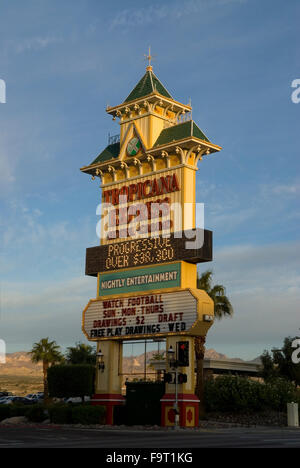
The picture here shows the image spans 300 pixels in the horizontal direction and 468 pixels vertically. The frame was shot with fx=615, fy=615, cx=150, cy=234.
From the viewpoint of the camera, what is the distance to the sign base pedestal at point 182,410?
33859mm

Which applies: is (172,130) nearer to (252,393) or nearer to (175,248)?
(175,248)

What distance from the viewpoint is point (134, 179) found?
135ft

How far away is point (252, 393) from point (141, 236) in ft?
45.6

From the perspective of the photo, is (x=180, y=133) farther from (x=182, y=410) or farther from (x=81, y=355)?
(x=81, y=355)

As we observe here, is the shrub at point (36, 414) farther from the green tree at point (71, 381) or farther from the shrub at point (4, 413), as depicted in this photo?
the green tree at point (71, 381)

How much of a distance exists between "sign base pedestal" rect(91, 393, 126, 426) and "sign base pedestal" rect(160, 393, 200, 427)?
465 cm

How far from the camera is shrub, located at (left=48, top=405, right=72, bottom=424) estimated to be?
3847cm

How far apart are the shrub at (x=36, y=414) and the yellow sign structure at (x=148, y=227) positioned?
429 cm

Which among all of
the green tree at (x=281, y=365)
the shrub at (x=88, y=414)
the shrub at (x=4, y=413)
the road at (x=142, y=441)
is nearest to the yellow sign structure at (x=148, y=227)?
the shrub at (x=88, y=414)

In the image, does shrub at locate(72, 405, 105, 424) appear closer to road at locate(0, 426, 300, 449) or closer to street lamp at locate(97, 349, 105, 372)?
street lamp at locate(97, 349, 105, 372)

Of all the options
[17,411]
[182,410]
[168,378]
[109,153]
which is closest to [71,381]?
[17,411]

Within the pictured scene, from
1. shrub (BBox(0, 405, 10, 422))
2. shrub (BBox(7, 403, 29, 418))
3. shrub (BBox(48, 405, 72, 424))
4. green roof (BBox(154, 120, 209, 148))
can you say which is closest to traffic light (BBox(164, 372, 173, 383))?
shrub (BBox(48, 405, 72, 424))

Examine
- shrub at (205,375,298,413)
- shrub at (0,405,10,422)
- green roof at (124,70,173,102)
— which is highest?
green roof at (124,70,173,102)

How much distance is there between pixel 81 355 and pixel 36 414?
2817 centimetres
